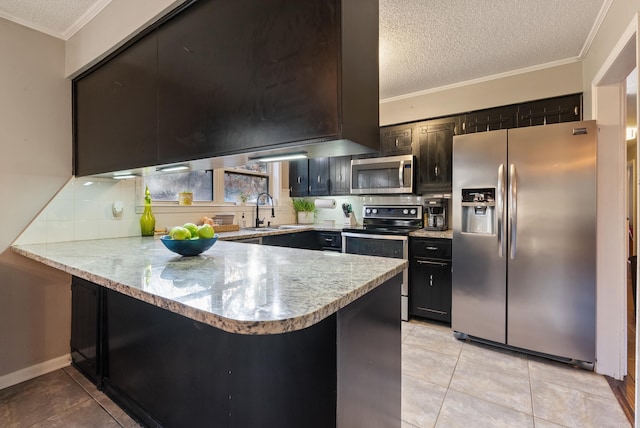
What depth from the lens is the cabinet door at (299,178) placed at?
4363 mm

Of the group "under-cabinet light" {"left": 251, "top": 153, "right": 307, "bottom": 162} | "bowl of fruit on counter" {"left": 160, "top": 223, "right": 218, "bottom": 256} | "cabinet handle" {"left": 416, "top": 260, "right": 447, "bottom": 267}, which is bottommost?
"cabinet handle" {"left": 416, "top": 260, "right": 447, "bottom": 267}

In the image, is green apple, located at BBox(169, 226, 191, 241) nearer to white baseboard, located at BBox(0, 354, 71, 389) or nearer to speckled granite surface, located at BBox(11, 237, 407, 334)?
speckled granite surface, located at BBox(11, 237, 407, 334)

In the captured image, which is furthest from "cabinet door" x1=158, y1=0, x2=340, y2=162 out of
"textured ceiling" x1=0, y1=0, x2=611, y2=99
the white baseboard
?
the white baseboard

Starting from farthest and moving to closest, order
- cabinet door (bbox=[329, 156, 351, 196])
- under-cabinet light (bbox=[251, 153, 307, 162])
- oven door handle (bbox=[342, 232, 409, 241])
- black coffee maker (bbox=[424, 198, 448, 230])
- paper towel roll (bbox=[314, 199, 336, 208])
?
paper towel roll (bbox=[314, 199, 336, 208]), cabinet door (bbox=[329, 156, 351, 196]), black coffee maker (bbox=[424, 198, 448, 230]), oven door handle (bbox=[342, 232, 409, 241]), under-cabinet light (bbox=[251, 153, 307, 162])

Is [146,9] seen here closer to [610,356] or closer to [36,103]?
[36,103]

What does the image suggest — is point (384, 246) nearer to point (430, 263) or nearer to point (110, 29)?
point (430, 263)

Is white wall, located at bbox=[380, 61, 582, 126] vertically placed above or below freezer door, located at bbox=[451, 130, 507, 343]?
above

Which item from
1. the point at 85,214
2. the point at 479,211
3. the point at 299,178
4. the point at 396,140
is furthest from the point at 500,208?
the point at 85,214

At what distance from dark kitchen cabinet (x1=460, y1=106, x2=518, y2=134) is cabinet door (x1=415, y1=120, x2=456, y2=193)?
0.14 meters

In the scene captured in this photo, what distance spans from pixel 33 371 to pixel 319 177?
11.1ft

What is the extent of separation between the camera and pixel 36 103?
2193 millimetres

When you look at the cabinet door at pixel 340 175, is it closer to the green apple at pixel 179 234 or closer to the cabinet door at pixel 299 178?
the cabinet door at pixel 299 178

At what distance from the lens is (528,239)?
2.38 m

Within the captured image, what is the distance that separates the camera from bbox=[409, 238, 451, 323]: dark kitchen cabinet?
9.81 feet
